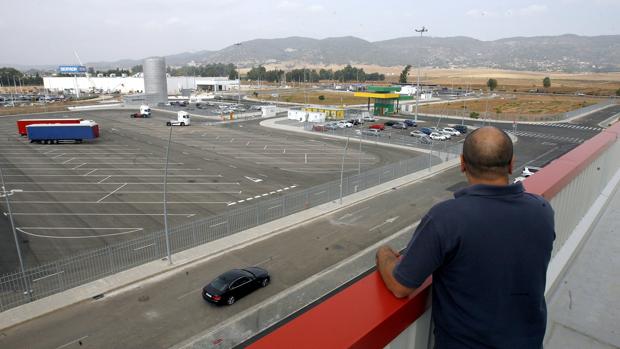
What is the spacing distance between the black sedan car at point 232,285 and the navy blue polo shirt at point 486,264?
13.8 m

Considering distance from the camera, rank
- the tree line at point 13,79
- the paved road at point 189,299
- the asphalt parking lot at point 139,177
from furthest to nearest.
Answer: the tree line at point 13,79 < the asphalt parking lot at point 139,177 < the paved road at point 189,299

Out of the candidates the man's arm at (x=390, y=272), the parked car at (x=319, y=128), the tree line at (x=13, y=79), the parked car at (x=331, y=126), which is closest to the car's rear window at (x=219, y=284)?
the man's arm at (x=390, y=272)

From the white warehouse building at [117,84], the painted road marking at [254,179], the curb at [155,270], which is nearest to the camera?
the curb at [155,270]

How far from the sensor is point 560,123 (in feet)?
216

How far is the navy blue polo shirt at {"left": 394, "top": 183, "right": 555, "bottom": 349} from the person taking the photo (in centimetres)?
193

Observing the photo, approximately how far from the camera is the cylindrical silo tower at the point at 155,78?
10044 cm

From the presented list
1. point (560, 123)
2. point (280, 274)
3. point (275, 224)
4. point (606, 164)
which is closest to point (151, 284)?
point (280, 274)

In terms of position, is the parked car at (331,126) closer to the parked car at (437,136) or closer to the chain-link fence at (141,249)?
the parked car at (437,136)

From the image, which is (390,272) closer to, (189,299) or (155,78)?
(189,299)

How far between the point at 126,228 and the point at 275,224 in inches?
321

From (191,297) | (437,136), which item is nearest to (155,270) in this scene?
(191,297)

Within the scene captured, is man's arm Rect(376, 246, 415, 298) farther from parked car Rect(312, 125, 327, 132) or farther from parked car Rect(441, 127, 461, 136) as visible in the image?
parked car Rect(441, 127, 461, 136)

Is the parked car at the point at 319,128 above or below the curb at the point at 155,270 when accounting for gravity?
above

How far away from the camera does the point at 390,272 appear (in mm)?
2031
